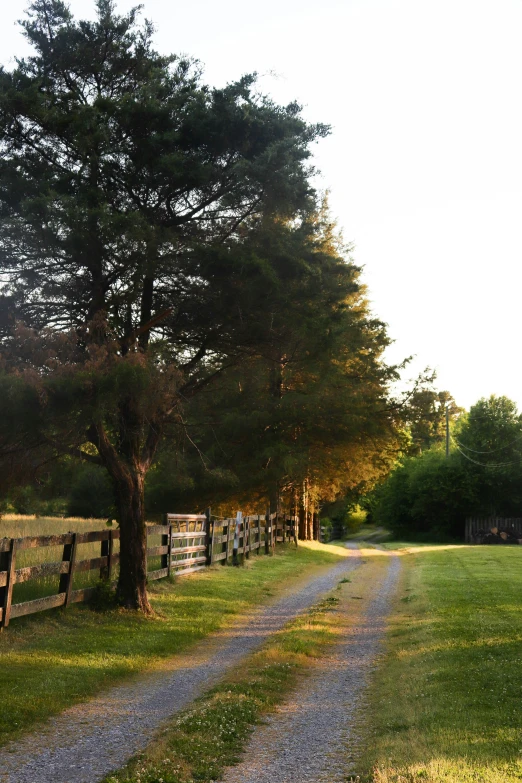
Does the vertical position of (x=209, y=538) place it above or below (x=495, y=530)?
below

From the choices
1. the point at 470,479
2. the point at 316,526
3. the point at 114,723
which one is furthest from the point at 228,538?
the point at 470,479

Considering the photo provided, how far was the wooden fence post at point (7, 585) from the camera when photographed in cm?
994

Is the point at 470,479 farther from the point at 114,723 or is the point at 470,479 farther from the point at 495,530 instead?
the point at 114,723

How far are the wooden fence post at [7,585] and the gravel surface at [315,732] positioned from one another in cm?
394

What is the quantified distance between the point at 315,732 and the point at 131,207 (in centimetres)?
894

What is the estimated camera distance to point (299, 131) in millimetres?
13102

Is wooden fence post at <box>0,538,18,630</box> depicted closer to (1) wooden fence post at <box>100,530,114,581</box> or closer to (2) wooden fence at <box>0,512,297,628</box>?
(2) wooden fence at <box>0,512,297,628</box>

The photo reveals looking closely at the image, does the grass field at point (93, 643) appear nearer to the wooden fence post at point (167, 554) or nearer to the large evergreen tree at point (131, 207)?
the wooden fence post at point (167, 554)

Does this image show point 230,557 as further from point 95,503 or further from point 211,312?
point 95,503

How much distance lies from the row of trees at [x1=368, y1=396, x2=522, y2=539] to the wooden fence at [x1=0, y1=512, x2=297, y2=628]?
24714 mm

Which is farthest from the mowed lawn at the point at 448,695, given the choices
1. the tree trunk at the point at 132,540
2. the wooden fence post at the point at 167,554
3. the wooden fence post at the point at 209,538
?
the wooden fence post at the point at 209,538

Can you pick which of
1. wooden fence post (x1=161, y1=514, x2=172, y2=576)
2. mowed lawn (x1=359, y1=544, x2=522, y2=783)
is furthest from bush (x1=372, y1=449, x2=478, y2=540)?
wooden fence post (x1=161, y1=514, x2=172, y2=576)

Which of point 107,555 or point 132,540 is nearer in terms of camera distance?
point 132,540

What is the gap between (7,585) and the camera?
32.9ft
